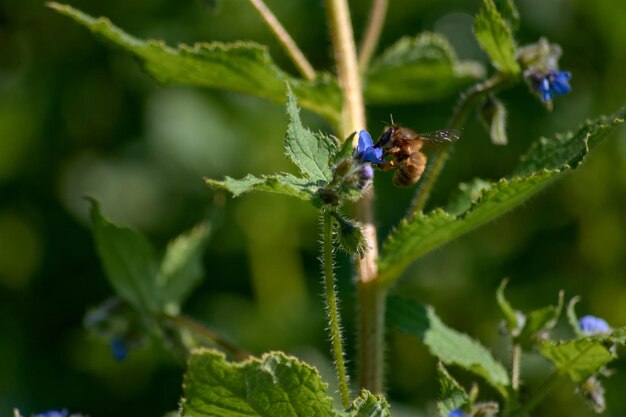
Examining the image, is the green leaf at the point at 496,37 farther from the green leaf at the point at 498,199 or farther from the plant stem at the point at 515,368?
the plant stem at the point at 515,368

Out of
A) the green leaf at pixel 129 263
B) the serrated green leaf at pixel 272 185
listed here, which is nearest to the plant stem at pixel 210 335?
the green leaf at pixel 129 263

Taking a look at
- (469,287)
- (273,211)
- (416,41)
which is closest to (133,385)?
(273,211)

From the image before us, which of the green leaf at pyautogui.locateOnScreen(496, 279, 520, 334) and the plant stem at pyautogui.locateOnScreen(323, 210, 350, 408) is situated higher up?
the green leaf at pyautogui.locateOnScreen(496, 279, 520, 334)

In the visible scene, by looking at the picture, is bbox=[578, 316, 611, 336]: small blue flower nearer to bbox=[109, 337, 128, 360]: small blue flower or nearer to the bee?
the bee

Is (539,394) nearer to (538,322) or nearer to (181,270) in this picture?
(538,322)

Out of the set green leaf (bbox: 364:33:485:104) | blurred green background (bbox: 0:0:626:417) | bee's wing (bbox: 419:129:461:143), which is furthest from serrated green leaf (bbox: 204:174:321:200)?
blurred green background (bbox: 0:0:626:417)
